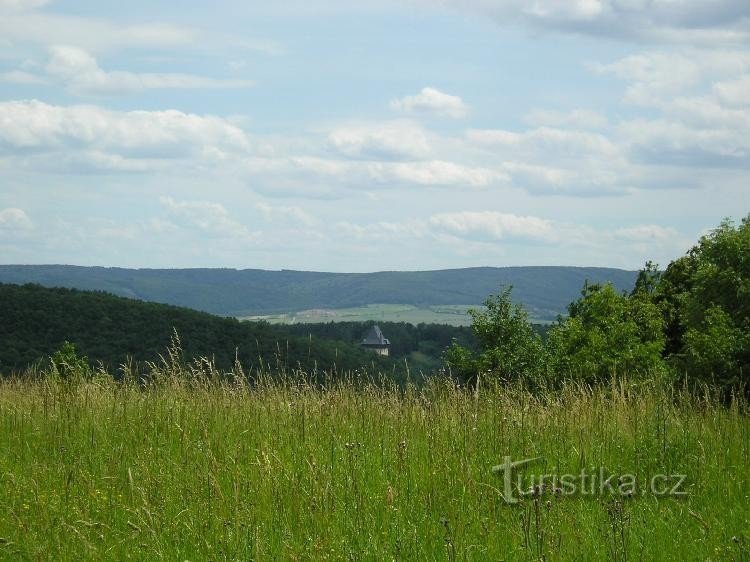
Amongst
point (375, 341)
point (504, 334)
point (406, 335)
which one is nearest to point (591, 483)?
point (504, 334)

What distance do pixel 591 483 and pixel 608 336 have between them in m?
38.5

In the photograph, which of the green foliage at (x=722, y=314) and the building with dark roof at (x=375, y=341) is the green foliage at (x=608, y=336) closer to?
the green foliage at (x=722, y=314)

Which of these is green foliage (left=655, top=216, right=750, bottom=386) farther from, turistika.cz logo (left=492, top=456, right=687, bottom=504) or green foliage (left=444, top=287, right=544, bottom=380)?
green foliage (left=444, top=287, right=544, bottom=380)

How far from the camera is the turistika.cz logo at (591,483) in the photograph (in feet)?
23.1

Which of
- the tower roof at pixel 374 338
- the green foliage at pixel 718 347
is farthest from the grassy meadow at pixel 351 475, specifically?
the tower roof at pixel 374 338

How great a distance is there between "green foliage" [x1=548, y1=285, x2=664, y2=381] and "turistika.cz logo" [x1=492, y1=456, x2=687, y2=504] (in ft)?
108

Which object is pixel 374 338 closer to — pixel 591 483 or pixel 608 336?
pixel 608 336

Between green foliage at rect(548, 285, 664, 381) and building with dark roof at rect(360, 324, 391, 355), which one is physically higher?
green foliage at rect(548, 285, 664, 381)

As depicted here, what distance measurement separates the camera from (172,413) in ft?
31.5

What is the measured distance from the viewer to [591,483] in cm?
725

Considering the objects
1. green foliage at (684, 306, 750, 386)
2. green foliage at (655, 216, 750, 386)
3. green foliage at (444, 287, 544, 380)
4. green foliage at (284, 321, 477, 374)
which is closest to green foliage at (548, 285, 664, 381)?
green foliage at (444, 287, 544, 380)

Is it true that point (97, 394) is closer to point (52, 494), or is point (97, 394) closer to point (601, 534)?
point (52, 494)

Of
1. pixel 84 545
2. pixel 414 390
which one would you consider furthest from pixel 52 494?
pixel 414 390

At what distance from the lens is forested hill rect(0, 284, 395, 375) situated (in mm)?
85500
